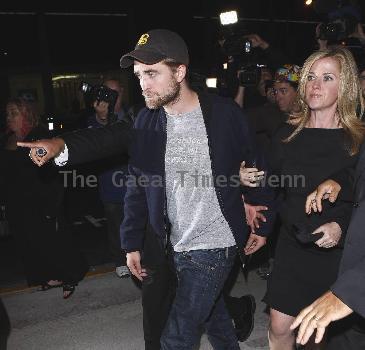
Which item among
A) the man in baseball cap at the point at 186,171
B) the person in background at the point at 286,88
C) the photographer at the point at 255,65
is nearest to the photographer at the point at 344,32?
the photographer at the point at 255,65

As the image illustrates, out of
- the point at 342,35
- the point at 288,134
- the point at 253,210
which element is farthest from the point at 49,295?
the point at 342,35

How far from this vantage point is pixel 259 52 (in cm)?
586

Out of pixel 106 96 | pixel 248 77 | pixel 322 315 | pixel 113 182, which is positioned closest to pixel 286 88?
pixel 248 77

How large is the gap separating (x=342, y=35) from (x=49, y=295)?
15.6ft

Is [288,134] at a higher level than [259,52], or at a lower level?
lower

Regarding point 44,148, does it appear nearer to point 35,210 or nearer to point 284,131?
point 284,131

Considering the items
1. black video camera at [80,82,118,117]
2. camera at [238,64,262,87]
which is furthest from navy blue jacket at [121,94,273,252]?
camera at [238,64,262,87]

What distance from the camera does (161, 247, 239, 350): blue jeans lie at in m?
2.67

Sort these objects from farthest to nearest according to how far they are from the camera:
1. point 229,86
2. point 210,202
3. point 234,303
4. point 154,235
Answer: point 229,86, point 234,303, point 154,235, point 210,202

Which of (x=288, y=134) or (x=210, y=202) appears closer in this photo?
(x=210, y=202)

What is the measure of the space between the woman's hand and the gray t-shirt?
1.83ft

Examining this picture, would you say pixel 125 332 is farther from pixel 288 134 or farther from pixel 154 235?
pixel 288 134

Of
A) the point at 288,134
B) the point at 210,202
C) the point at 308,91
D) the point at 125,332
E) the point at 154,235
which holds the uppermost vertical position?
the point at 308,91

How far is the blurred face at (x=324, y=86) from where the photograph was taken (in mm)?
2877
